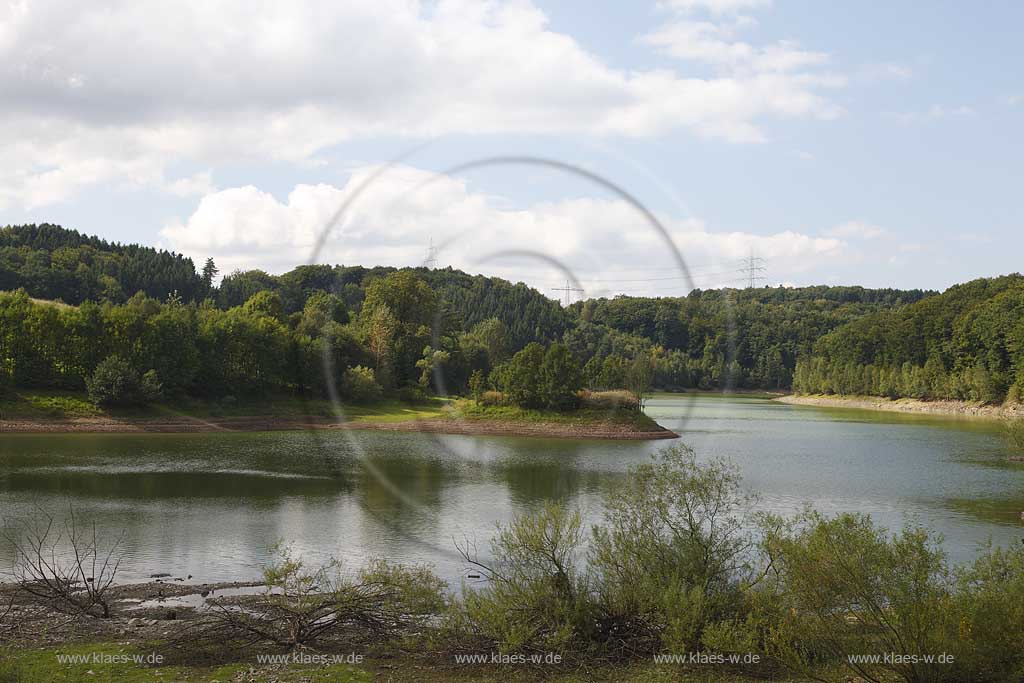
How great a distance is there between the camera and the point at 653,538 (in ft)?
52.1

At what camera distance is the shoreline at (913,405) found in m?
105

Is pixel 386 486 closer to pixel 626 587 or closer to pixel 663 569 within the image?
pixel 626 587

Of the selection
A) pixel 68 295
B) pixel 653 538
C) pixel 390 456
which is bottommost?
pixel 390 456

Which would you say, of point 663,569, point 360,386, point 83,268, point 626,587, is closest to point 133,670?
point 626,587

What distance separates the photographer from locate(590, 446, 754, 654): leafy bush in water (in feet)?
47.8

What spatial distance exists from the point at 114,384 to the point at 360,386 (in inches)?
755

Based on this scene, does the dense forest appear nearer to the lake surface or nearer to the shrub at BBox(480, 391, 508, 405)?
the shrub at BBox(480, 391, 508, 405)

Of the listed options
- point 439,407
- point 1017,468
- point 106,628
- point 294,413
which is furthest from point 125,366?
point 1017,468

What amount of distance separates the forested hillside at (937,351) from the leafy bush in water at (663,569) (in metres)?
109

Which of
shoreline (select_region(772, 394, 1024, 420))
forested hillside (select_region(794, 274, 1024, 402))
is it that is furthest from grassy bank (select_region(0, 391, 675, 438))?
forested hillside (select_region(794, 274, 1024, 402))

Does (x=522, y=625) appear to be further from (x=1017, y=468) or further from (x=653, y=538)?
(x=1017, y=468)

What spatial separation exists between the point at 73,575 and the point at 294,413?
52.8m

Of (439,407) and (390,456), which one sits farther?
(439,407)

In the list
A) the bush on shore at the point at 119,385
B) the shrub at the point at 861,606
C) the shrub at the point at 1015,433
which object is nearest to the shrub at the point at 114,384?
the bush on shore at the point at 119,385
